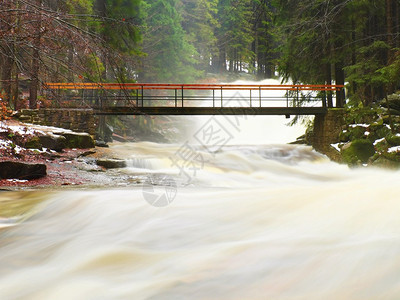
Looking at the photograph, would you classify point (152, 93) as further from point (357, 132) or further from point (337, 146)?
point (357, 132)

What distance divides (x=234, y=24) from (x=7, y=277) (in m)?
51.7

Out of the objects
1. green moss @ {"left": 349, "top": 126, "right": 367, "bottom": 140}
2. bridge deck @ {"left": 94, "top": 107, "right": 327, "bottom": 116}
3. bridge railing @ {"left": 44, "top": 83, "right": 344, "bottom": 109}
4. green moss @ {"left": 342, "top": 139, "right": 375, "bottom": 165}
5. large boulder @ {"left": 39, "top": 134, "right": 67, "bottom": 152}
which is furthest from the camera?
bridge deck @ {"left": 94, "top": 107, "right": 327, "bottom": 116}

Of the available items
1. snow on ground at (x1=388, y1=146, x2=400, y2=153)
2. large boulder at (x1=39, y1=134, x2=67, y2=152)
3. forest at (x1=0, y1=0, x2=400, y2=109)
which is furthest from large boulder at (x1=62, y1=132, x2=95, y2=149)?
snow on ground at (x1=388, y1=146, x2=400, y2=153)

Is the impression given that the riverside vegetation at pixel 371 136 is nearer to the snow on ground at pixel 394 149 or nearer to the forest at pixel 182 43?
the snow on ground at pixel 394 149

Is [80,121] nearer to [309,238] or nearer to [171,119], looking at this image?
[309,238]

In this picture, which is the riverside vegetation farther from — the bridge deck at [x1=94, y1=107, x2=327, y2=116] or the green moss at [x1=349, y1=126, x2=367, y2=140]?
the bridge deck at [x1=94, y1=107, x2=327, y2=116]

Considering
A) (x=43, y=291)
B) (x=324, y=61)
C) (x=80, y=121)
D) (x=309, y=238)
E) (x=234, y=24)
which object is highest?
(x=234, y=24)

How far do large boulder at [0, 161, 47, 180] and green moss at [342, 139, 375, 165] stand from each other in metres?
10.6

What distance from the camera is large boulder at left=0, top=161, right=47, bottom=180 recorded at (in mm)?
8188

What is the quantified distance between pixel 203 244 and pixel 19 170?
20.0 ft

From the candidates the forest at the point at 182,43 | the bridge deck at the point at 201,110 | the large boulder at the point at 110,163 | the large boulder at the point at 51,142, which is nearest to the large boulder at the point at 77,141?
the large boulder at the point at 51,142

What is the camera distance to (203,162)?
1342 cm

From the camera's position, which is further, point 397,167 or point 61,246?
point 397,167

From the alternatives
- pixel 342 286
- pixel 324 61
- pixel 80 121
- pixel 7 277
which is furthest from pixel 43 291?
pixel 324 61
